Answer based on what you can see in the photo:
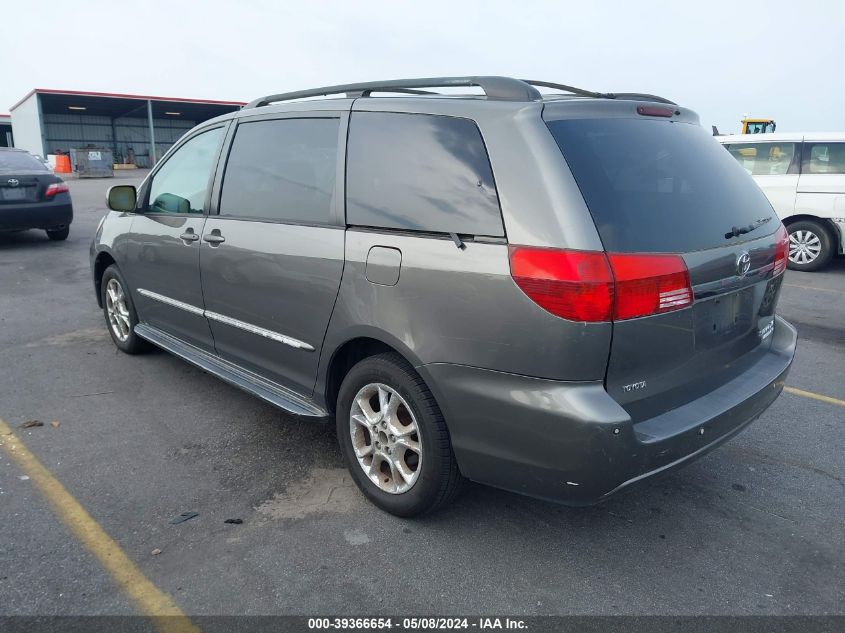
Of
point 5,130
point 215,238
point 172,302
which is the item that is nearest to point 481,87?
point 215,238

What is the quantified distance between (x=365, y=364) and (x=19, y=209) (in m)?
9.38

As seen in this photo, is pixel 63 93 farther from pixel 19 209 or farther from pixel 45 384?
pixel 45 384

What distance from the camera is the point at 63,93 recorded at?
3953 cm

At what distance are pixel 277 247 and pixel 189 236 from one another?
3.14 ft

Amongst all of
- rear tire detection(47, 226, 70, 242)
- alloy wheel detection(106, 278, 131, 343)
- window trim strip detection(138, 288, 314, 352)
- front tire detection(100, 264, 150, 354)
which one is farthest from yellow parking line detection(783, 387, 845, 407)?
rear tire detection(47, 226, 70, 242)

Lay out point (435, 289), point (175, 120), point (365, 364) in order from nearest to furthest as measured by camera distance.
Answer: point (435, 289) → point (365, 364) → point (175, 120)

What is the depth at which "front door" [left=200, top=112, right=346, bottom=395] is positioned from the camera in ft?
10.3

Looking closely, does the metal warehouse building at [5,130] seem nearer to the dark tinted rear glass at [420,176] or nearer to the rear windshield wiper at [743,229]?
the dark tinted rear glass at [420,176]

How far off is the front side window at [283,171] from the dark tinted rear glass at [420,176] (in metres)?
0.19

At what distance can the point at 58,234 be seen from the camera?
37.0 feet

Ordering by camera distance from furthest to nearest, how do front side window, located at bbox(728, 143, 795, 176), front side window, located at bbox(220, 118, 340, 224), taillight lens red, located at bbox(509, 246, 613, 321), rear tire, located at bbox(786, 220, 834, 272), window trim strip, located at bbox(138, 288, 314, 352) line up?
front side window, located at bbox(728, 143, 795, 176), rear tire, located at bbox(786, 220, 834, 272), window trim strip, located at bbox(138, 288, 314, 352), front side window, located at bbox(220, 118, 340, 224), taillight lens red, located at bbox(509, 246, 613, 321)

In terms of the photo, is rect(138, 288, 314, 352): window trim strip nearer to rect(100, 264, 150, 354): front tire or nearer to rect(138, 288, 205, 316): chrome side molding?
rect(138, 288, 205, 316): chrome side molding

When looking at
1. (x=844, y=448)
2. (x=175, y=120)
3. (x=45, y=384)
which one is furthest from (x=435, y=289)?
(x=175, y=120)

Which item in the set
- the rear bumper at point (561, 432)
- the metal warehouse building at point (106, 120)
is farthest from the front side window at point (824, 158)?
the metal warehouse building at point (106, 120)
